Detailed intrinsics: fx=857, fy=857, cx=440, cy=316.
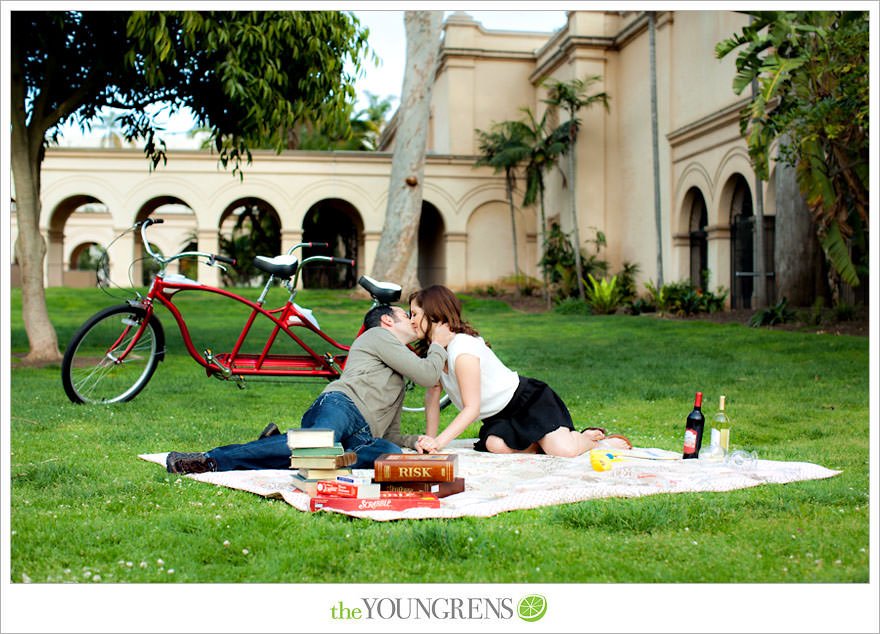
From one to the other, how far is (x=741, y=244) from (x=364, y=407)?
15.4m

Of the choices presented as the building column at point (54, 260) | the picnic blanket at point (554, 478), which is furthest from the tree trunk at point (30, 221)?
the building column at point (54, 260)

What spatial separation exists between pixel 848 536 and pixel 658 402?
169 inches

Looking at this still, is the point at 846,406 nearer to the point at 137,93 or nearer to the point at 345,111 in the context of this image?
the point at 345,111

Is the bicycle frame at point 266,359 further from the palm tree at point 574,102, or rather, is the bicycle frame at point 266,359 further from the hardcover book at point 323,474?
the palm tree at point 574,102

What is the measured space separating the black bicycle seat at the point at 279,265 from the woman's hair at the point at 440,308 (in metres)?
1.40

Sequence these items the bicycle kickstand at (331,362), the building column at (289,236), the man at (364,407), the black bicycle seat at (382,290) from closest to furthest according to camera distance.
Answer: the man at (364,407) < the black bicycle seat at (382,290) < the bicycle kickstand at (331,362) < the building column at (289,236)

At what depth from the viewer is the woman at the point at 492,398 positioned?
4.61 metres

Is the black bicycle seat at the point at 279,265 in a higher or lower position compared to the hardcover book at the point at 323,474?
higher

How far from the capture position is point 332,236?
98.6 feet

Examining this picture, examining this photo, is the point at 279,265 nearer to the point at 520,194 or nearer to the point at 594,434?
the point at 594,434

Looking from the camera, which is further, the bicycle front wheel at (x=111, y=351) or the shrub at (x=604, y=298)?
the shrub at (x=604, y=298)

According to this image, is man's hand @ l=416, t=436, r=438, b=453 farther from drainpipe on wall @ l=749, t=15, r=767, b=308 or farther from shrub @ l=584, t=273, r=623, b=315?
shrub @ l=584, t=273, r=623, b=315

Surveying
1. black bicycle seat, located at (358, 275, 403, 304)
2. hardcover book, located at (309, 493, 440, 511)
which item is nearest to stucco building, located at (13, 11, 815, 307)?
black bicycle seat, located at (358, 275, 403, 304)

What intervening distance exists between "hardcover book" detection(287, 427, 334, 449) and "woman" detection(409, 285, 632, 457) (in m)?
0.95
